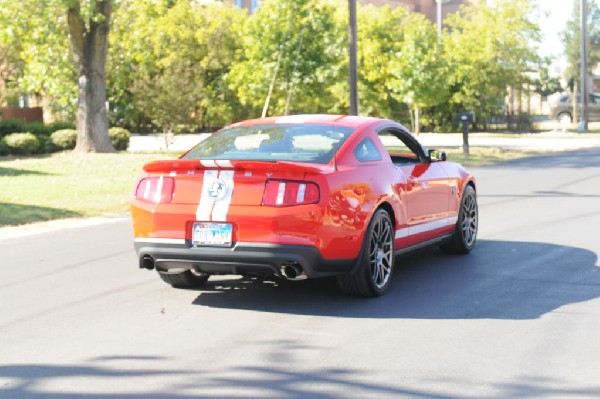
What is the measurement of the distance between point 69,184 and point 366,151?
41.8ft

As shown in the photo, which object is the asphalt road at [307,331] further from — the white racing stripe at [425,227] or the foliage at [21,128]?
the foliage at [21,128]

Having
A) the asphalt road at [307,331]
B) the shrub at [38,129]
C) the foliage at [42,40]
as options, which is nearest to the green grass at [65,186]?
the foliage at [42,40]

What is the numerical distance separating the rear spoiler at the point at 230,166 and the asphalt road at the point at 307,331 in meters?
1.09

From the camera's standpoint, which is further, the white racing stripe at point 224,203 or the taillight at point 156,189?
the taillight at point 156,189

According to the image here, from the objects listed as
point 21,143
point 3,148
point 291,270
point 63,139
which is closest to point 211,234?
point 291,270

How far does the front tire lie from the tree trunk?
2206 cm

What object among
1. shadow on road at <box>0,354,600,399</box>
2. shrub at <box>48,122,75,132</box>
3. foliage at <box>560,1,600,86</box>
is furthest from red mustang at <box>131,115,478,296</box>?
foliage at <box>560,1,600,86</box>

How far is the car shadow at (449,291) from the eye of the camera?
7480 millimetres

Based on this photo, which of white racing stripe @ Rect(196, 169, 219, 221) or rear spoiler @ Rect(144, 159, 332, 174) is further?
white racing stripe @ Rect(196, 169, 219, 221)

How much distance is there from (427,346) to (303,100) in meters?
31.6

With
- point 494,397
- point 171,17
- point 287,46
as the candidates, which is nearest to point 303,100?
point 287,46

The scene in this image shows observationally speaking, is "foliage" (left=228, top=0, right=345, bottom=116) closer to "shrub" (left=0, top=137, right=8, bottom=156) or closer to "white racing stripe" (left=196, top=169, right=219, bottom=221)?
"shrub" (left=0, top=137, right=8, bottom=156)

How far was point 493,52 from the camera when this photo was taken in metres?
48.2

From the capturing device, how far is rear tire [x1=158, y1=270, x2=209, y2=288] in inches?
330
